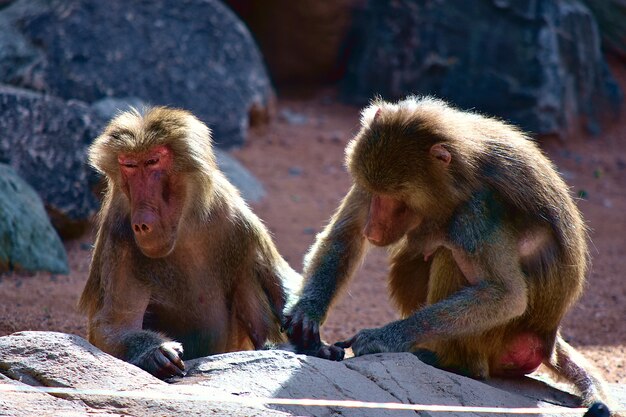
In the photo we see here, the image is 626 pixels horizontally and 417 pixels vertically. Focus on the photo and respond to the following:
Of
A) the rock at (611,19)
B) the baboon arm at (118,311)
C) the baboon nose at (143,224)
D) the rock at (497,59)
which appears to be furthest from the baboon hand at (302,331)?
the rock at (611,19)

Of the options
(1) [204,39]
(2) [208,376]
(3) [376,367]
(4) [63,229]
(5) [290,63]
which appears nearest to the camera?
(2) [208,376]

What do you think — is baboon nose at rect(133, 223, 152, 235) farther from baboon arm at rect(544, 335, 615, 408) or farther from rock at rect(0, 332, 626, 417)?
baboon arm at rect(544, 335, 615, 408)

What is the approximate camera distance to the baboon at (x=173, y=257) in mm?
4250

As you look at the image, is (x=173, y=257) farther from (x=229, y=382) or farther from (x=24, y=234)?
(x=24, y=234)

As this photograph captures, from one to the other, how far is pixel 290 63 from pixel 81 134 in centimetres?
558

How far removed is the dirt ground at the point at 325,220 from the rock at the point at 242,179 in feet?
0.38

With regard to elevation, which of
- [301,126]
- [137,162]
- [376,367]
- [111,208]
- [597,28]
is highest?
[137,162]

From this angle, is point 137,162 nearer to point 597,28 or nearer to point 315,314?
point 315,314

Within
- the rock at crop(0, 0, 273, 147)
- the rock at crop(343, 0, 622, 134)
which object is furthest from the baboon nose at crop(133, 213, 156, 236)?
the rock at crop(343, 0, 622, 134)

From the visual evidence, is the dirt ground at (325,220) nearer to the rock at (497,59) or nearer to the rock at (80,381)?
the rock at (497,59)

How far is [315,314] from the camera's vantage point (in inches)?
185

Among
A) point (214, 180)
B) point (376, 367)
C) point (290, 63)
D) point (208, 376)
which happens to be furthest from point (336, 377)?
point (290, 63)

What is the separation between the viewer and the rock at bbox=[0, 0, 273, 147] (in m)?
10.2

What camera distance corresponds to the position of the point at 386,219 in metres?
4.46
